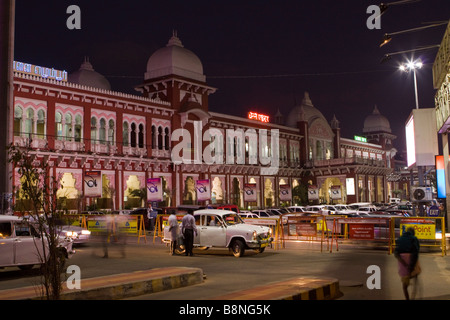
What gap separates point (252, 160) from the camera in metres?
54.0

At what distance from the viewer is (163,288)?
401 inches

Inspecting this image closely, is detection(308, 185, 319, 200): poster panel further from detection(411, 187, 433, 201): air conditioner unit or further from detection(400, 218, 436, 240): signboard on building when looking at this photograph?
detection(400, 218, 436, 240): signboard on building

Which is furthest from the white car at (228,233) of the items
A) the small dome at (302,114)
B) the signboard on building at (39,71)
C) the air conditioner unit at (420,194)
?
the small dome at (302,114)

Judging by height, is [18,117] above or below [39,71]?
below

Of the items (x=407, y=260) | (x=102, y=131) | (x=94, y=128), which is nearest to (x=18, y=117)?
(x=94, y=128)

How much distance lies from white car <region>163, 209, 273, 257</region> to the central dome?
27993mm

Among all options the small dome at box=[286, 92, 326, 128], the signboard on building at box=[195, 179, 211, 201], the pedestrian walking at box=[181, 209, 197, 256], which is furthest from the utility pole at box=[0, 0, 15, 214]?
the small dome at box=[286, 92, 326, 128]

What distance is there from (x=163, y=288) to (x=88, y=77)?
37.3 m

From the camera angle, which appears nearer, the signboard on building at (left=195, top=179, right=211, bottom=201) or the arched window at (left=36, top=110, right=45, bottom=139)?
the signboard on building at (left=195, top=179, right=211, bottom=201)

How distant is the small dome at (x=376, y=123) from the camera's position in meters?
87.4

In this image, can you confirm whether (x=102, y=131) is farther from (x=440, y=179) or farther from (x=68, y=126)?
(x=440, y=179)

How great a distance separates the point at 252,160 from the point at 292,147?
9.75 meters

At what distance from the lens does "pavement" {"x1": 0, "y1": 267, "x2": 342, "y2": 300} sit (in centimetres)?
836
